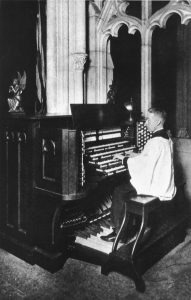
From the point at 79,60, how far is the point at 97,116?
104 cm

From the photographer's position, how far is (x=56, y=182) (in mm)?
3570

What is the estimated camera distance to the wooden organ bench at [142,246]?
3.47 metres

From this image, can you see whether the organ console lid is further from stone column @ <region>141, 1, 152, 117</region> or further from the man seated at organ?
the man seated at organ

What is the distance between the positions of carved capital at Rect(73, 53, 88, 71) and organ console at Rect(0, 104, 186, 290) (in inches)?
33.0

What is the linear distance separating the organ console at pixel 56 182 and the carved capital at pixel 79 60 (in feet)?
2.75

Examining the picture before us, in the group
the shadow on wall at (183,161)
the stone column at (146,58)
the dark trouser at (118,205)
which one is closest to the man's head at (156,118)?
the dark trouser at (118,205)

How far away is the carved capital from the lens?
4992mm

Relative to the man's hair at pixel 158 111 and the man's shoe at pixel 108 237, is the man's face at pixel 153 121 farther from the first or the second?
the man's shoe at pixel 108 237

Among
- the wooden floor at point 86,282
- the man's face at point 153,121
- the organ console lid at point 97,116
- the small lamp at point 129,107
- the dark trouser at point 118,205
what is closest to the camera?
the wooden floor at point 86,282

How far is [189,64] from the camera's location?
6422 millimetres

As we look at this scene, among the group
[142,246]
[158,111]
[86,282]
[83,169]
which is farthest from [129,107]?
[86,282]

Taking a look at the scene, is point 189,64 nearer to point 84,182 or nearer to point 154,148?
point 154,148

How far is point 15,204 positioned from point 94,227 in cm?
105

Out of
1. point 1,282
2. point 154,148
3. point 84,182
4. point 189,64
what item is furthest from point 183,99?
point 1,282
